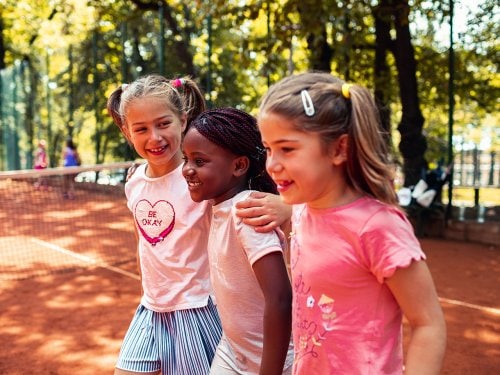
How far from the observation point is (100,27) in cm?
1841

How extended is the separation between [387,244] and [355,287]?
0.51 ft

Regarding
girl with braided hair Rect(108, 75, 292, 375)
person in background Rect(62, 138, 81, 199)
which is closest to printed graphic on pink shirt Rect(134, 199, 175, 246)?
girl with braided hair Rect(108, 75, 292, 375)

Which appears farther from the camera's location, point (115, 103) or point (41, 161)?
point (41, 161)

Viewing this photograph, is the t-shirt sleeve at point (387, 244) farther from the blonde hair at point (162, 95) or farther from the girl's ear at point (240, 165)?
the blonde hair at point (162, 95)

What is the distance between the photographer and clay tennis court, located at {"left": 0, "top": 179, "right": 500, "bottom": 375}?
483 cm

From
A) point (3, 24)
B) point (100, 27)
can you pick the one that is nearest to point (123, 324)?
point (100, 27)

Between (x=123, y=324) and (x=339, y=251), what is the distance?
437 centimetres

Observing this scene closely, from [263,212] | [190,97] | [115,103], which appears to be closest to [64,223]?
[115,103]

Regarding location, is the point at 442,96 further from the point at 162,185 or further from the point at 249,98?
the point at 162,185

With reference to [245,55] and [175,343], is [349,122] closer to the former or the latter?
[175,343]

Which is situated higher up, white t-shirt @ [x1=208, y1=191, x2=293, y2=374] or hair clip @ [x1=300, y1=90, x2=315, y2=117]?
hair clip @ [x1=300, y1=90, x2=315, y2=117]

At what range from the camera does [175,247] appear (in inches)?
102

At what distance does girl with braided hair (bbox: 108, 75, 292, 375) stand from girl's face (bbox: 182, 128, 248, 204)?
0.40m

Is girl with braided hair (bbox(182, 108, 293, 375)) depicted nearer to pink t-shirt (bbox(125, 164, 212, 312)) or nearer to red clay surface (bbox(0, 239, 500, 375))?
pink t-shirt (bbox(125, 164, 212, 312))
